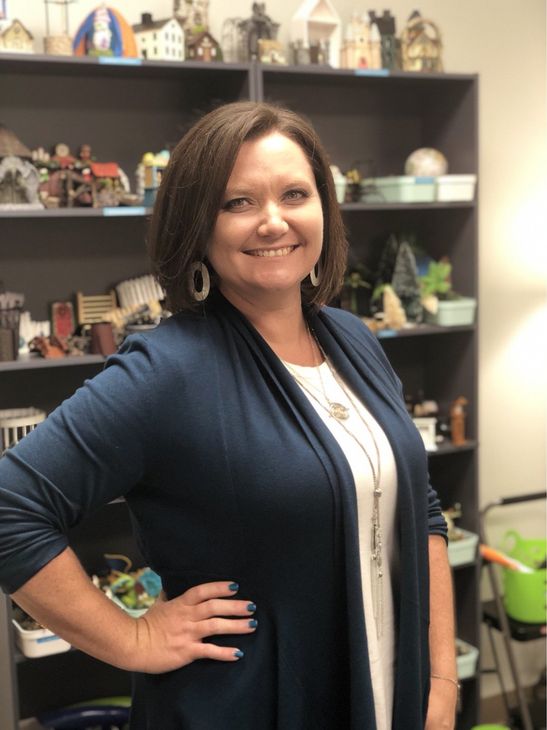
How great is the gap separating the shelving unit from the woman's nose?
1.27 m

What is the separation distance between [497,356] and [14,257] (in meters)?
1.77

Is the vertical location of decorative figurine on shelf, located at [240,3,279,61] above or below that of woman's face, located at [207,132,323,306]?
above

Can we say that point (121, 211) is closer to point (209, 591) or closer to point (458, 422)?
point (458, 422)

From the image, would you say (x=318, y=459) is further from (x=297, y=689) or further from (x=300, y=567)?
(x=297, y=689)

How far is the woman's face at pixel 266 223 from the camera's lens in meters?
1.27

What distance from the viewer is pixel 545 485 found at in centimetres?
358

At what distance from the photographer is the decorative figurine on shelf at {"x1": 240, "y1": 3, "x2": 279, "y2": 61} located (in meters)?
2.71

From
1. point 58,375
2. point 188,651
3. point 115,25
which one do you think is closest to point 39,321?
point 58,375

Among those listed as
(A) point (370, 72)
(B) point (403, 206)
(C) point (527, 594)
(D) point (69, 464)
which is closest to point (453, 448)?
(C) point (527, 594)

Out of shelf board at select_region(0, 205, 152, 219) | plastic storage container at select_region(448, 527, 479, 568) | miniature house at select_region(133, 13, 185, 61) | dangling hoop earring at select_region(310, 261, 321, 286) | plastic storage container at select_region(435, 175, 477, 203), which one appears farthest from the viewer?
plastic storage container at select_region(448, 527, 479, 568)

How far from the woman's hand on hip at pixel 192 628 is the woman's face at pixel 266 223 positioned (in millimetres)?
426

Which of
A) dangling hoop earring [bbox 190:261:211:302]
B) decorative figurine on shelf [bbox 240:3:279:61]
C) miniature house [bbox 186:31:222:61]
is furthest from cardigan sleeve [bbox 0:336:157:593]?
decorative figurine on shelf [bbox 240:3:279:61]

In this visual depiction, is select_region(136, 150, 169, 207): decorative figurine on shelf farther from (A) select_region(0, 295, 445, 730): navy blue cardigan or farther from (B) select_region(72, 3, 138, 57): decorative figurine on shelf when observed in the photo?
(A) select_region(0, 295, 445, 730): navy blue cardigan

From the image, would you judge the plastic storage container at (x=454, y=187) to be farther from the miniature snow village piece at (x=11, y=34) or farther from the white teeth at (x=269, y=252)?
the white teeth at (x=269, y=252)
